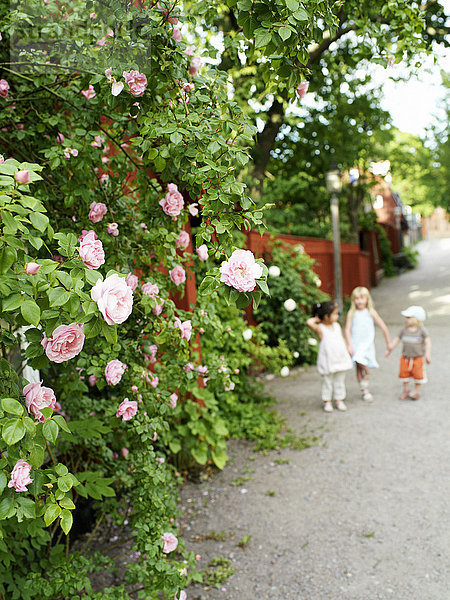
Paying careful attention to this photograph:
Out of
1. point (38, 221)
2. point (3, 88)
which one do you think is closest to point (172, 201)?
point (3, 88)

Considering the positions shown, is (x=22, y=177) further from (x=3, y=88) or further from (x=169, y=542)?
(x=169, y=542)

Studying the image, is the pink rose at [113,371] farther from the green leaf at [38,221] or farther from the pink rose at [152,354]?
the green leaf at [38,221]

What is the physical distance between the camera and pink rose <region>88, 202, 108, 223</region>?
8.24 ft

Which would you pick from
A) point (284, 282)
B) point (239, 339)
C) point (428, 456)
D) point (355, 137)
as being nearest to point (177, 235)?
point (239, 339)

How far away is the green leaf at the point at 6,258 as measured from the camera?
1.33 meters

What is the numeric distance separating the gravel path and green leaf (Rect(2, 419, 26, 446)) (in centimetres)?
220

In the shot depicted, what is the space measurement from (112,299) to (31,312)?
0.19 metres

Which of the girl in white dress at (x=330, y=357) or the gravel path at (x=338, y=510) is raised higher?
the girl in white dress at (x=330, y=357)

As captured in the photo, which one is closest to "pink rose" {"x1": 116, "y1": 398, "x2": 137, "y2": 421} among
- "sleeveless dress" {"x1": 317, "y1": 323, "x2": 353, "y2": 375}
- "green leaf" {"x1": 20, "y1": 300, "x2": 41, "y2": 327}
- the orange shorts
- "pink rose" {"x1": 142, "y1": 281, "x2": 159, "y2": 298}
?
"pink rose" {"x1": 142, "y1": 281, "x2": 159, "y2": 298}

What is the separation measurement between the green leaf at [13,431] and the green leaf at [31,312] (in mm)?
242

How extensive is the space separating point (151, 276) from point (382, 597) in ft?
6.64

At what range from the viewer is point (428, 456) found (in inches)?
184

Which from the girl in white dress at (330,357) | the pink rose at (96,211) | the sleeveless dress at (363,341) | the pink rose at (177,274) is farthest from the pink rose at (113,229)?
the sleeveless dress at (363,341)

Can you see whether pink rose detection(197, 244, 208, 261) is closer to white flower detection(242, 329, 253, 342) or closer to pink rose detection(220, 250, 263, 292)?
pink rose detection(220, 250, 263, 292)
